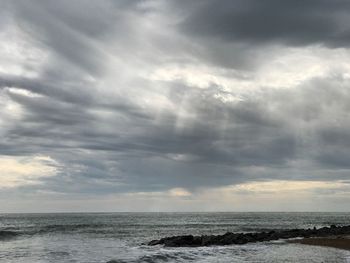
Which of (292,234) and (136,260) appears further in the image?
(292,234)

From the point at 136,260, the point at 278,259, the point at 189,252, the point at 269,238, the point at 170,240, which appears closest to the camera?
the point at 278,259

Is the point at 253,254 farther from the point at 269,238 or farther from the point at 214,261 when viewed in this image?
the point at 269,238

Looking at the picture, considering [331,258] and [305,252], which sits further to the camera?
[305,252]

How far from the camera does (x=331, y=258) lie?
27.7 meters

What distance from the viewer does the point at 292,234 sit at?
50781 millimetres

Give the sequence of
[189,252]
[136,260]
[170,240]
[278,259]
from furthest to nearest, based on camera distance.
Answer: [170,240] → [189,252] → [136,260] → [278,259]

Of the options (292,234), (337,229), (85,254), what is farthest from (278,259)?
(337,229)

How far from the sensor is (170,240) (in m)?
43.0

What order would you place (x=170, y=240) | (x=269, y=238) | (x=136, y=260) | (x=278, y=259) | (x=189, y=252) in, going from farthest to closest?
(x=269, y=238)
(x=170, y=240)
(x=189, y=252)
(x=136, y=260)
(x=278, y=259)

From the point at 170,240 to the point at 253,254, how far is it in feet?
42.5

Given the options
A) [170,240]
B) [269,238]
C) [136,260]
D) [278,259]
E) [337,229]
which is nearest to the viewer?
[278,259]

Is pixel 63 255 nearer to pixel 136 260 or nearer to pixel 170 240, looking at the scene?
pixel 136 260

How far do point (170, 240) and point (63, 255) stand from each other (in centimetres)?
1163

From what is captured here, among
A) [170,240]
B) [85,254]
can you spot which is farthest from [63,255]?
[170,240]
